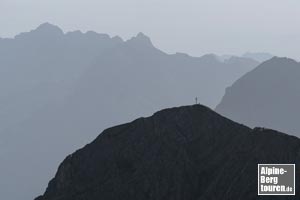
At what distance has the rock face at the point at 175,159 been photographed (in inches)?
2918

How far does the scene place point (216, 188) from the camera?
7431 centimetres

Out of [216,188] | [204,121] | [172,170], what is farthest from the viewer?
[204,121]

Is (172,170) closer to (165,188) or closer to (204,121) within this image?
(165,188)

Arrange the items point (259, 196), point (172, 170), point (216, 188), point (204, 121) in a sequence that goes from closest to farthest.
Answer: point (259, 196) < point (216, 188) < point (172, 170) < point (204, 121)

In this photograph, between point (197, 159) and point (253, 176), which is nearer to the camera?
point (253, 176)

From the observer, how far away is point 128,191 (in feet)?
256

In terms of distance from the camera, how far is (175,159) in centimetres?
8006

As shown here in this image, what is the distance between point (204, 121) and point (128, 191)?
1741cm

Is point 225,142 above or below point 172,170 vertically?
above

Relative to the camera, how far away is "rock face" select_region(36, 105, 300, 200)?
7412 centimetres

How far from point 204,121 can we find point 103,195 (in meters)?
20.3

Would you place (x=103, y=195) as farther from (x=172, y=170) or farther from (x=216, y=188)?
(x=216, y=188)

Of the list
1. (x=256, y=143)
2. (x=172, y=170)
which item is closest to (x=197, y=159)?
(x=172, y=170)

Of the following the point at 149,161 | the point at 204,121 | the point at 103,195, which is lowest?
the point at 103,195
